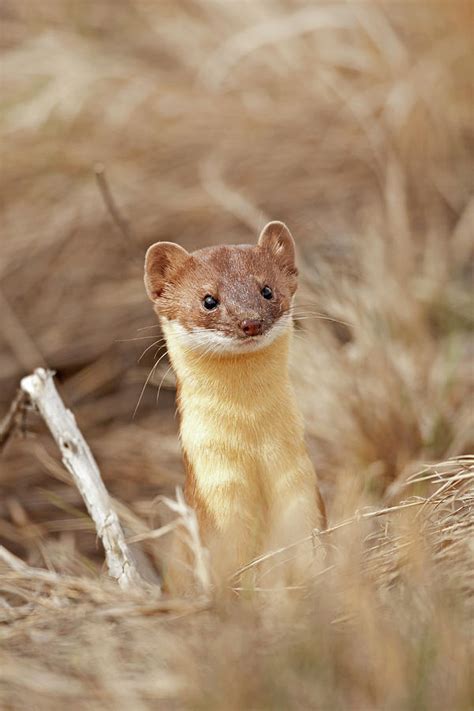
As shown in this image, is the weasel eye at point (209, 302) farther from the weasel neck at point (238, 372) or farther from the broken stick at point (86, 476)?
the broken stick at point (86, 476)

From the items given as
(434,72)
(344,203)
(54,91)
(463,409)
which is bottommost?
(463,409)

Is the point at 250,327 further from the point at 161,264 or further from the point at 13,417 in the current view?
the point at 13,417

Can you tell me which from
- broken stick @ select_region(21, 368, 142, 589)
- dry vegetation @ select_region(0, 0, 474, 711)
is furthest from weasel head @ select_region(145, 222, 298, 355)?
dry vegetation @ select_region(0, 0, 474, 711)

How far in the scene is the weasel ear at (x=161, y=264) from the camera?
2.55m

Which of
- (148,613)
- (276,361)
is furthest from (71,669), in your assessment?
(276,361)

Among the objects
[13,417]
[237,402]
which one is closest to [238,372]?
[237,402]

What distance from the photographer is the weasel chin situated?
2375mm

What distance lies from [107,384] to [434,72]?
2.32m

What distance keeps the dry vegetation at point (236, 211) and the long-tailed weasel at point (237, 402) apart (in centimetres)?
32

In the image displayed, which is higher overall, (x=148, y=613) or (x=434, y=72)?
(x=434, y=72)

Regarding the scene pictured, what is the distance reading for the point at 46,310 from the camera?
5.28 meters

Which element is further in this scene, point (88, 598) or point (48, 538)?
point (48, 538)

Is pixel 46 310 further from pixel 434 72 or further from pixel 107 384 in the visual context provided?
pixel 434 72

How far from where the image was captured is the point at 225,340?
2.38m
